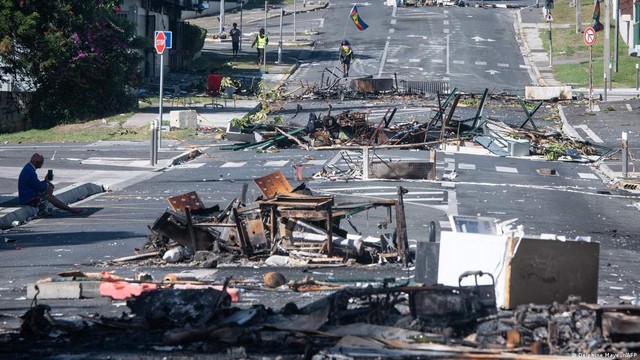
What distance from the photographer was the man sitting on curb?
22.4 m

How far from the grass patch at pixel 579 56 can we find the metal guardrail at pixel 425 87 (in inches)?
268

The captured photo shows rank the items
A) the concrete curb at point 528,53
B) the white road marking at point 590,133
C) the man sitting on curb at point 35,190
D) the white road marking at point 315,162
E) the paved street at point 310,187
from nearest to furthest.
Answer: the paved street at point 310,187
the man sitting on curb at point 35,190
the white road marking at point 315,162
the white road marking at point 590,133
the concrete curb at point 528,53

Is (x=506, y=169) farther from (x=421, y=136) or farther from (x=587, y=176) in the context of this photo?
(x=421, y=136)

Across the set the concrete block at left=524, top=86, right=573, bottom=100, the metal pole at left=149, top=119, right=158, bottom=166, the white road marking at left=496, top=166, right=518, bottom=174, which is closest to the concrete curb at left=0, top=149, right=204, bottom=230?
the metal pole at left=149, top=119, right=158, bottom=166

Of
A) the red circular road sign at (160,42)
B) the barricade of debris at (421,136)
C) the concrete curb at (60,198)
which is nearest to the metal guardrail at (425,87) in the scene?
the barricade of debris at (421,136)

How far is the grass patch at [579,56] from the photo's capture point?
55.3 metres

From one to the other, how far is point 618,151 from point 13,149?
684 inches

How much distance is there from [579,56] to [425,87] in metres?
14.3

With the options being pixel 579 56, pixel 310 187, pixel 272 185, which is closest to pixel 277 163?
pixel 310 187

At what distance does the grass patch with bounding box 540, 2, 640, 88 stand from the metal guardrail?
681cm

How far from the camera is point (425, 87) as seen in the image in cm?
5025

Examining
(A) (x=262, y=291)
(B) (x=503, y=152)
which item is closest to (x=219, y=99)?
(B) (x=503, y=152)

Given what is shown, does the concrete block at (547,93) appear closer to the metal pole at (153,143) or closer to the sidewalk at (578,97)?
the sidewalk at (578,97)

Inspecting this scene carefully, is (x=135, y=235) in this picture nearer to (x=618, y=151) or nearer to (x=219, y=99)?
(x=618, y=151)
